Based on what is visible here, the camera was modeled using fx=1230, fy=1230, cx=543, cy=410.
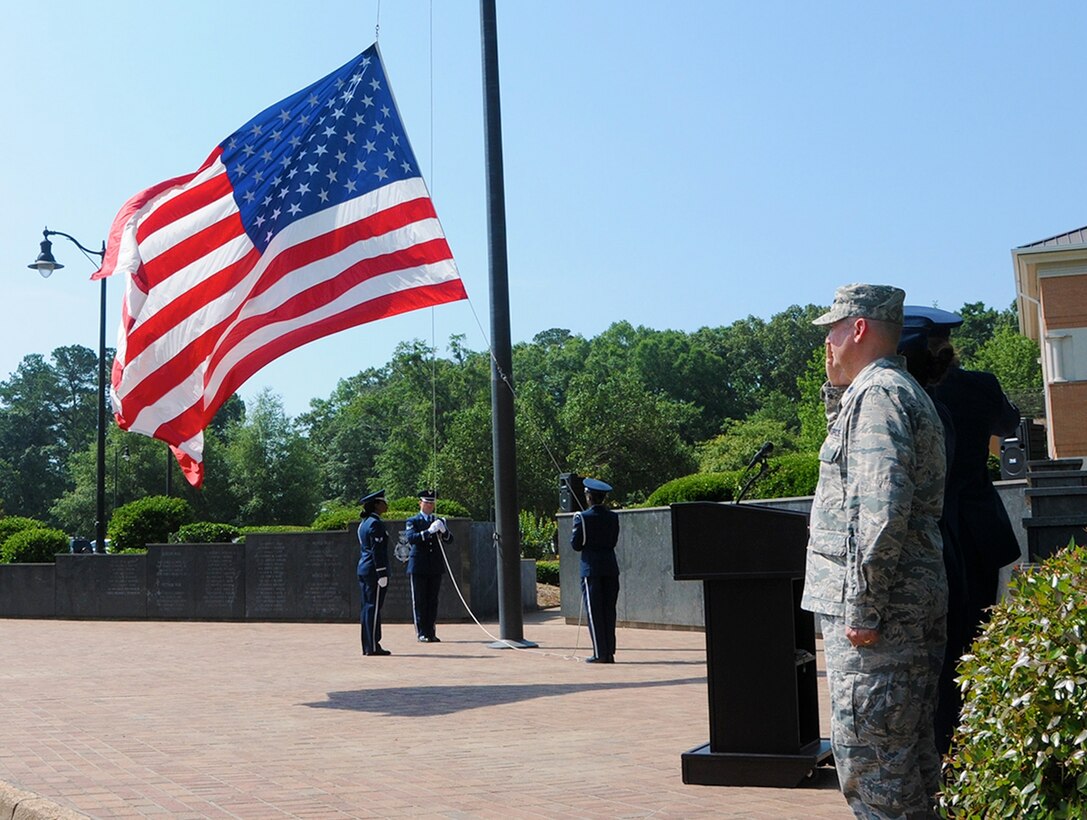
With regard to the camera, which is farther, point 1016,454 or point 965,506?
point 1016,454

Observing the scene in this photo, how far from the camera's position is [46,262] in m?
28.4

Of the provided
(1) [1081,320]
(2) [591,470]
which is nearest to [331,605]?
(1) [1081,320]

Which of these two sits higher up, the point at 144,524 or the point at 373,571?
the point at 144,524

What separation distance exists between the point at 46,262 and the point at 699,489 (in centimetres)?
1738

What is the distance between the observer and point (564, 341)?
12144cm

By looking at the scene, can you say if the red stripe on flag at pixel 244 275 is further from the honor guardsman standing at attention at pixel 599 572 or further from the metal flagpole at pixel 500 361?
the honor guardsman standing at attention at pixel 599 572

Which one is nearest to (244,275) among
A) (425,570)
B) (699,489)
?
(425,570)

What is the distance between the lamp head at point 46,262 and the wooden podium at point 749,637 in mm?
25449

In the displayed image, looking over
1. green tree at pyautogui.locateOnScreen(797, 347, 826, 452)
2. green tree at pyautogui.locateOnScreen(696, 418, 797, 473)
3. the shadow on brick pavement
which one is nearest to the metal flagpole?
the shadow on brick pavement

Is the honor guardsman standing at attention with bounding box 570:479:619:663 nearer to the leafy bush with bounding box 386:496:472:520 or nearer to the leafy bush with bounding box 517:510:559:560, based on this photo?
the leafy bush with bounding box 386:496:472:520

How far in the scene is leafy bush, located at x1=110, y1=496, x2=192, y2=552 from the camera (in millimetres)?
26031

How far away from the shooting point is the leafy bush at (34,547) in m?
26.7

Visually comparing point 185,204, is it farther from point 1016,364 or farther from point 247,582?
point 1016,364

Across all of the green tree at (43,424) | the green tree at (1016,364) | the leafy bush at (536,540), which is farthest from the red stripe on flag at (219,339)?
the green tree at (43,424)
